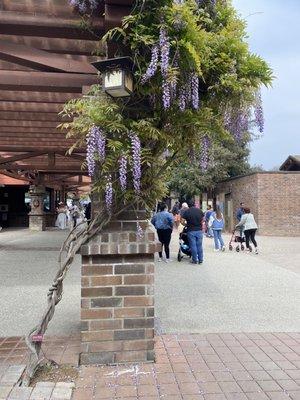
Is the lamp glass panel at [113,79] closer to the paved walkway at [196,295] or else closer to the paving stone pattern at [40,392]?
the paving stone pattern at [40,392]

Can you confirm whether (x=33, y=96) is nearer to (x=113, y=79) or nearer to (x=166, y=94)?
(x=113, y=79)

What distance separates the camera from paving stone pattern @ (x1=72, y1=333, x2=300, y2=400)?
3752 millimetres

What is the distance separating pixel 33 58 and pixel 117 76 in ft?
6.25

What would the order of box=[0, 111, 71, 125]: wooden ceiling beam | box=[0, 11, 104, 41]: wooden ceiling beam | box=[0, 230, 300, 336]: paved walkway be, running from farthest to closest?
box=[0, 111, 71, 125]: wooden ceiling beam < box=[0, 230, 300, 336]: paved walkway < box=[0, 11, 104, 41]: wooden ceiling beam

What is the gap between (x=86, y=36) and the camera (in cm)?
503

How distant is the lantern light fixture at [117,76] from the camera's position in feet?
12.8

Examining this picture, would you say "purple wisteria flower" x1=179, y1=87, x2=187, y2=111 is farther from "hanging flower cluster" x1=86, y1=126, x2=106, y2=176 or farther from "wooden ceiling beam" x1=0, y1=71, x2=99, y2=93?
"wooden ceiling beam" x1=0, y1=71, x2=99, y2=93

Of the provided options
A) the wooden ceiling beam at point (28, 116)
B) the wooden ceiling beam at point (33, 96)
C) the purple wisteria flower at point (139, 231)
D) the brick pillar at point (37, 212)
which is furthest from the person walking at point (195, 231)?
the brick pillar at point (37, 212)

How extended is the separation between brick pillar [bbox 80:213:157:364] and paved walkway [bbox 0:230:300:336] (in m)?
1.13

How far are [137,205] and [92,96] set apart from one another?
3.78 ft

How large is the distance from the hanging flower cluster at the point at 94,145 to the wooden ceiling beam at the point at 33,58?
197 centimetres

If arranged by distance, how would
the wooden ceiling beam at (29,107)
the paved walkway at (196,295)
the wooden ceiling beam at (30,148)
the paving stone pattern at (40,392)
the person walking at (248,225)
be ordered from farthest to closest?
the person walking at (248,225) < the wooden ceiling beam at (30,148) < the wooden ceiling beam at (29,107) < the paved walkway at (196,295) < the paving stone pattern at (40,392)

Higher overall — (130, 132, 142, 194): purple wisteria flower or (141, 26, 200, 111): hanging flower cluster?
(141, 26, 200, 111): hanging flower cluster

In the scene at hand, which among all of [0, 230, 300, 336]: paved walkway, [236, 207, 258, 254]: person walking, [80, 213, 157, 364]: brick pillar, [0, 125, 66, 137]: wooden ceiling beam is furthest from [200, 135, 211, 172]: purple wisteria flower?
[236, 207, 258, 254]: person walking
